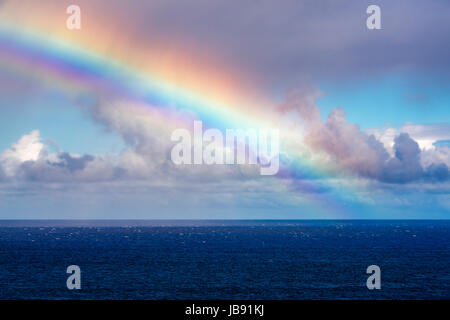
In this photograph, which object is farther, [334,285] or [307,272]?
[307,272]
